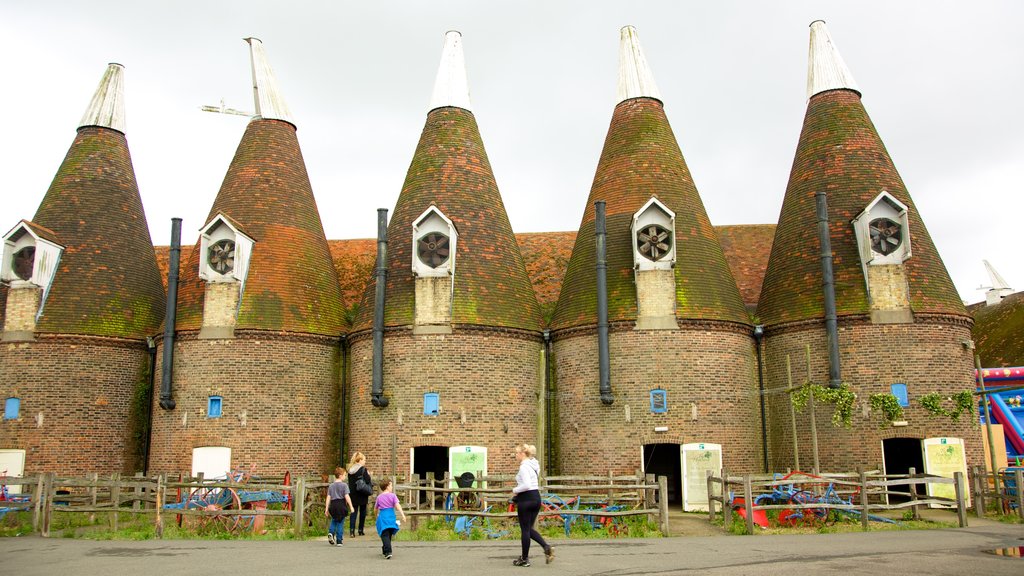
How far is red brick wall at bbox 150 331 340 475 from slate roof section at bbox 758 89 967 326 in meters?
12.1

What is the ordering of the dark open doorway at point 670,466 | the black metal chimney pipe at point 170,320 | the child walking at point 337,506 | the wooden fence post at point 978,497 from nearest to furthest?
1. the child walking at point 337,506
2. the wooden fence post at point 978,497
3. the black metal chimney pipe at point 170,320
4. the dark open doorway at point 670,466

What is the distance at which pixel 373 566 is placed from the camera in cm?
1081

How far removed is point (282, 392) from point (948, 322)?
16.6m

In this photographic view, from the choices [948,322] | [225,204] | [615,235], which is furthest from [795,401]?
[225,204]

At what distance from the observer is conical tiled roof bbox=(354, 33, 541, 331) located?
2167 cm

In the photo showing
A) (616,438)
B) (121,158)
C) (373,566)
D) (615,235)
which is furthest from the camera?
(121,158)

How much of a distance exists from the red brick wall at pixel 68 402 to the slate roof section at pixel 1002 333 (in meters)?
36.0

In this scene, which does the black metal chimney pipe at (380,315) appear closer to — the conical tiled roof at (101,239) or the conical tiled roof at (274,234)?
the conical tiled roof at (274,234)

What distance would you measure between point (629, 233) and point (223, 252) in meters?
10.6

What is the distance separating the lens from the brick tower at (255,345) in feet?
68.6

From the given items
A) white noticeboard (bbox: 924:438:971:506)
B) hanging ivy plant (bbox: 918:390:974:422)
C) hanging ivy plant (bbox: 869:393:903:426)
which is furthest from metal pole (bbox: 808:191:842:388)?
white noticeboard (bbox: 924:438:971:506)

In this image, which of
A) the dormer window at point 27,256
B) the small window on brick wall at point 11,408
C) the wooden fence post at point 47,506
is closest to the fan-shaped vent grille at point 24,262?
the dormer window at point 27,256

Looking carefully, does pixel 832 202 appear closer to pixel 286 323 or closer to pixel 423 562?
pixel 286 323

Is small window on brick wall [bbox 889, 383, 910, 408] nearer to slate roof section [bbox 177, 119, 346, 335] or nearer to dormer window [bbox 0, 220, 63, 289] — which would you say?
slate roof section [bbox 177, 119, 346, 335]
